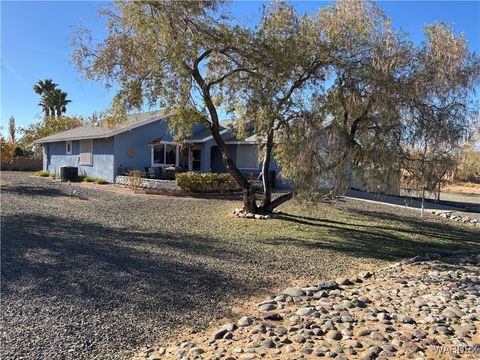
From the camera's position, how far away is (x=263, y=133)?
13.3 meters

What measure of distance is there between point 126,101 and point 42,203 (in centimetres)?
493

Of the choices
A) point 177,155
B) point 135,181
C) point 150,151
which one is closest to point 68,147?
point 150,151

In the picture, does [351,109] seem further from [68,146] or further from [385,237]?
[68,146]

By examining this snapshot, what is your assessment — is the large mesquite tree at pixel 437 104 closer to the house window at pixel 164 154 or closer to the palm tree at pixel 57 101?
the house window at pixel 164 154

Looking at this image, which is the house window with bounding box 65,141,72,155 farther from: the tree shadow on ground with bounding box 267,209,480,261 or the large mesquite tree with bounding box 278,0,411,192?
the large mesquite tree with bounding box 278,0,411,192

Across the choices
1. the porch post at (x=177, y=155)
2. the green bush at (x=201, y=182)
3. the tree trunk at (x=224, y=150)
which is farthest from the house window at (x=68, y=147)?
the tree trunk at (x=224, y=150)

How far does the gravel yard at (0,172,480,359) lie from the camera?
4754 mm

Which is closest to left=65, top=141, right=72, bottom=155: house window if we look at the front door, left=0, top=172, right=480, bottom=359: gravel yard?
the front door

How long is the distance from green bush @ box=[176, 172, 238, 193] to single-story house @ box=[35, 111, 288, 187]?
4.10 m

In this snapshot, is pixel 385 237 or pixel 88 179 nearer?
pixel 385 237

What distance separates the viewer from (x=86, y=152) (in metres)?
26.0

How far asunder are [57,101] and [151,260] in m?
50.5

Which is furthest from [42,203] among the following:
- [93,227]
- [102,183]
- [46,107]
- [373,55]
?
[46,107]

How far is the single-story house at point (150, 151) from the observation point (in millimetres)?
23234
